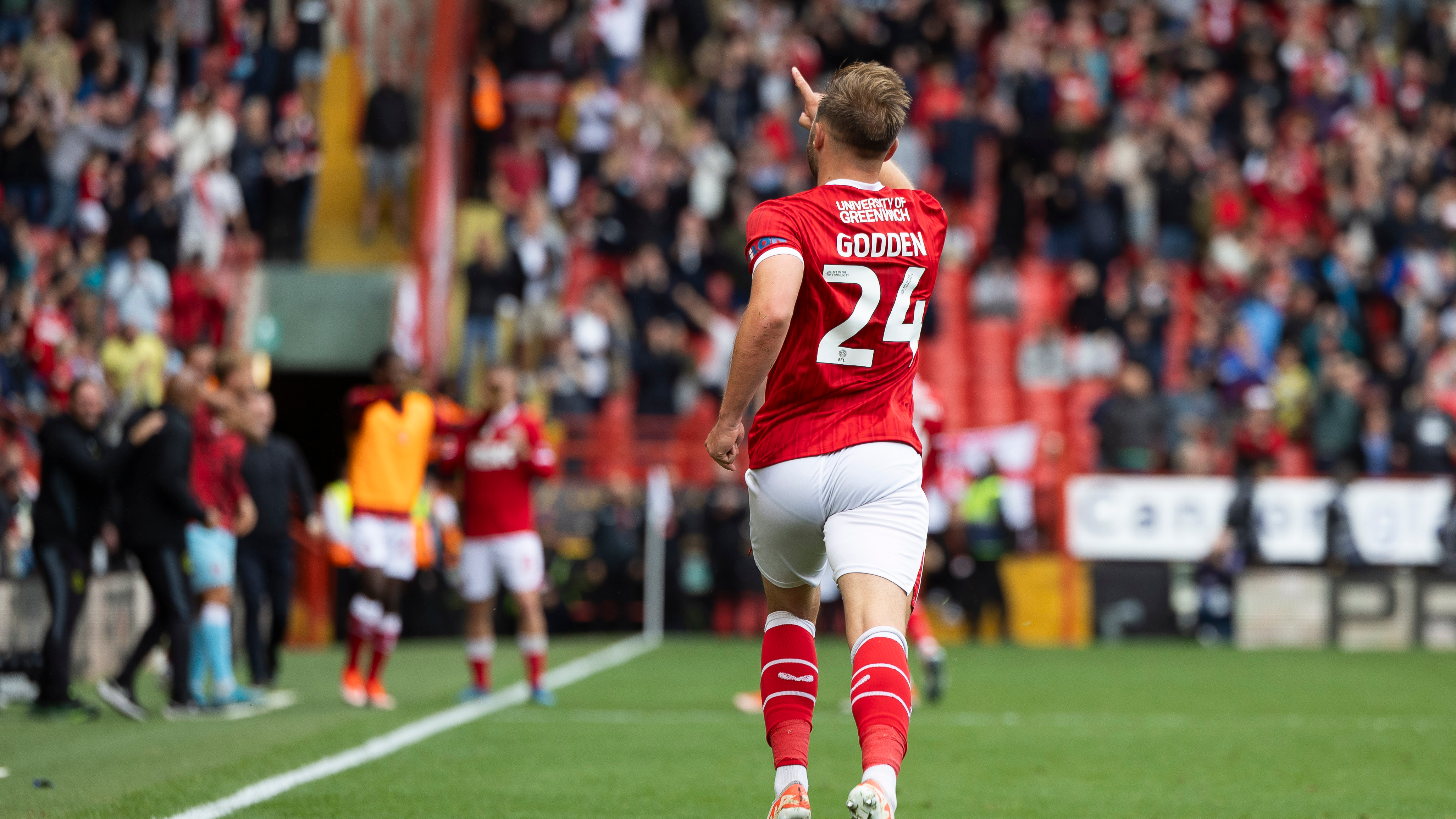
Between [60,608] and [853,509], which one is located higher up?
[853,509]

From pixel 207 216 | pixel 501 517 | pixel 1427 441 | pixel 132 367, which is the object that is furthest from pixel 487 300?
pixel 1427 441

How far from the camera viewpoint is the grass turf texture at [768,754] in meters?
6.64

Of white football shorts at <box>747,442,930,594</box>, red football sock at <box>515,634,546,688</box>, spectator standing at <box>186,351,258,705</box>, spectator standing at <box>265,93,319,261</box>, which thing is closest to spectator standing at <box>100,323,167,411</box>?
spectator standing at <box>265,93,319,261</box>

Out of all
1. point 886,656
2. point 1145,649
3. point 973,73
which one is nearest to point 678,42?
point 973,73

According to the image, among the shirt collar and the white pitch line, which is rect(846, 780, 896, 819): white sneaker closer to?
the shirt collar

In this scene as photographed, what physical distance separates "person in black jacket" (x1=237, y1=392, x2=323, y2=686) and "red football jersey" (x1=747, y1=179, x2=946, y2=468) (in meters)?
7.66

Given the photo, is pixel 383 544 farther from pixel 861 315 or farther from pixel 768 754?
pixel 861 315

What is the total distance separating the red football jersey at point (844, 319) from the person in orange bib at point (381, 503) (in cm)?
646

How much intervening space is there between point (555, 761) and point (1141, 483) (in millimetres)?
11688

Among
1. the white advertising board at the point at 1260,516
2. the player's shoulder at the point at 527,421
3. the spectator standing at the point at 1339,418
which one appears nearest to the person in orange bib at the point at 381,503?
the player's shoulder at the point at 527,421

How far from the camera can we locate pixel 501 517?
11.1m

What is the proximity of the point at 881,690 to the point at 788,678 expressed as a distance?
1.74ft

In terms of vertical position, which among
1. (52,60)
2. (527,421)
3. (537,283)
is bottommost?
(527,421)

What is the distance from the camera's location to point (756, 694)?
11.4m
